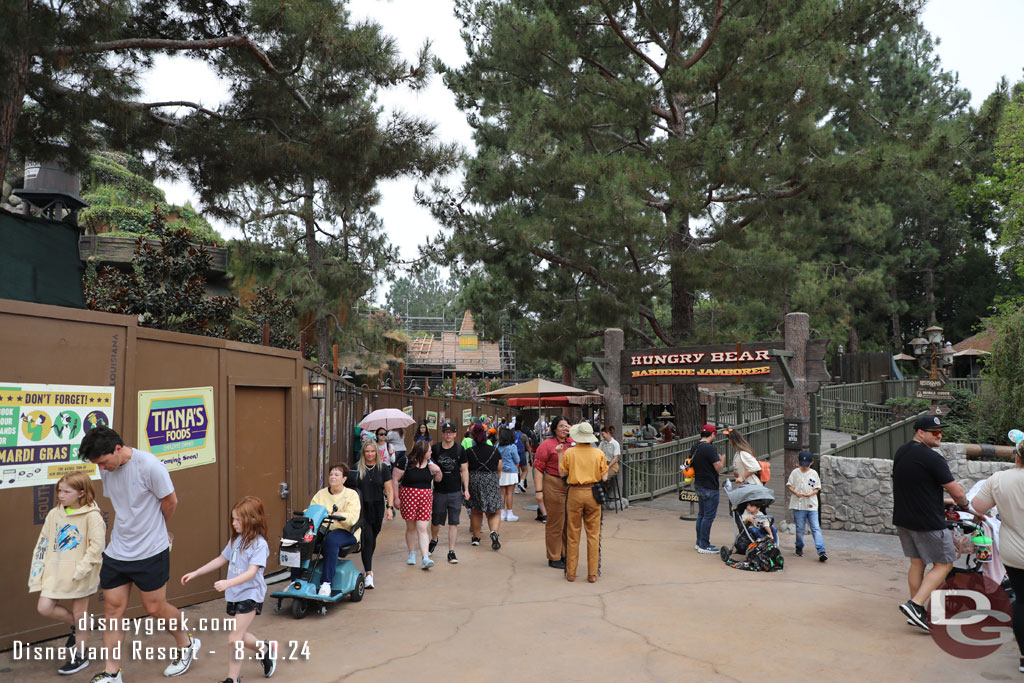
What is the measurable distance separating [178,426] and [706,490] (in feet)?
21.8

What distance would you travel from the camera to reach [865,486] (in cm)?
1077

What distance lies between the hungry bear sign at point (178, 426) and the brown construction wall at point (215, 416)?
0.07 m

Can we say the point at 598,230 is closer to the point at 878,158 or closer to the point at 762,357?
the point at 762,357

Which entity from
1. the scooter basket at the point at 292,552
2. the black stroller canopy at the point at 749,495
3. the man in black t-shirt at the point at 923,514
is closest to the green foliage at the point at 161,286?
the scooter basket at the point at 292,552

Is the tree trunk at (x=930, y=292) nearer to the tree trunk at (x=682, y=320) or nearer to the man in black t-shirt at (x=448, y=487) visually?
the tree trunk at (x=682, y=320)

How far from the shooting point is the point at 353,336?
2358cm

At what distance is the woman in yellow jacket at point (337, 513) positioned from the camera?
21.3 feet

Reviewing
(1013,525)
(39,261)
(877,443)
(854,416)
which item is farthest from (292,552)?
(854,416)

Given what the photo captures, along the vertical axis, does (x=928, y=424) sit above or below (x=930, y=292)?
below

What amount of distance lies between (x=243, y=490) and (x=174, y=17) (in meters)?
6.07

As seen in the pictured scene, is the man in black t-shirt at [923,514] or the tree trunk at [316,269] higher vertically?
the tree trunk at [316,269]

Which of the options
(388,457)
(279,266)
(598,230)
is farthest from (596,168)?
(279,266)

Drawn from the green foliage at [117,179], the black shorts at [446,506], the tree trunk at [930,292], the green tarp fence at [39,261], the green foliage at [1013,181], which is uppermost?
the green foliage at [117,179]

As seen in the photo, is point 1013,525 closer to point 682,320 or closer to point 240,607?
point 240,607
